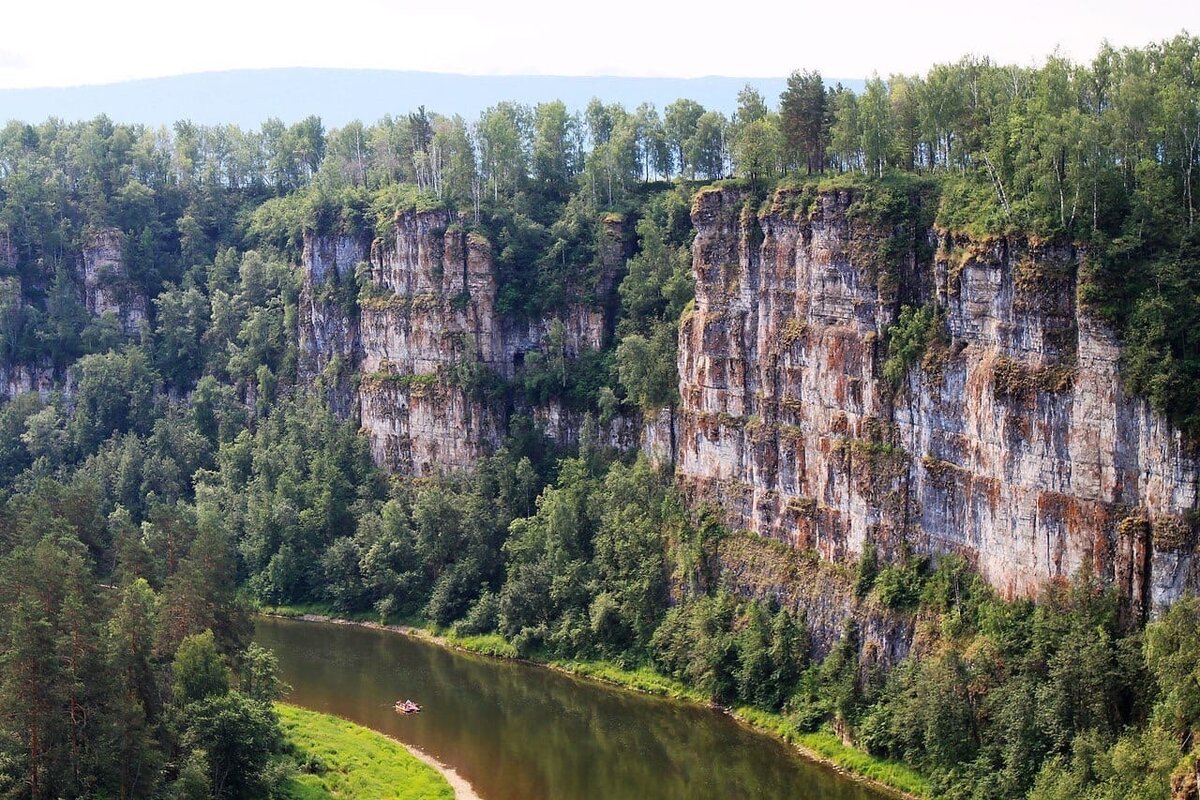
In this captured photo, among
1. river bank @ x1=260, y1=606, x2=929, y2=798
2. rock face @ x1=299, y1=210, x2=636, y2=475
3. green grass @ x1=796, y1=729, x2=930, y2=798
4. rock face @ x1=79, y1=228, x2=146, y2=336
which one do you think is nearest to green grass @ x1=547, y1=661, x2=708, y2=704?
river bank @ x1=260, y1=606, x2=929, y2=798

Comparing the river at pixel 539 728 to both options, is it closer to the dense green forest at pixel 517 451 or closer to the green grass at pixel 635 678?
the green grass at pixel 635 678

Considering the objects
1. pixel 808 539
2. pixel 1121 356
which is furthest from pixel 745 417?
pixel 1121 356

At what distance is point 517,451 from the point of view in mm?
94500

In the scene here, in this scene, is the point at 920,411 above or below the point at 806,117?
below

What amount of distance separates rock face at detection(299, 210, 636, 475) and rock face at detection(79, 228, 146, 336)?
23.9m

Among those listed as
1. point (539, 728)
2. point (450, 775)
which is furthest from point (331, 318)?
point (450, 775)

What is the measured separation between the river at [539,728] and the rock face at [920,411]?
11176 millimetres

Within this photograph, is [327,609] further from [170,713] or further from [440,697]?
[170,713]

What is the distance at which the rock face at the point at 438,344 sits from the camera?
315ft

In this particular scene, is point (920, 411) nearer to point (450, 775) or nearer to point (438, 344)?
point (450, 775)

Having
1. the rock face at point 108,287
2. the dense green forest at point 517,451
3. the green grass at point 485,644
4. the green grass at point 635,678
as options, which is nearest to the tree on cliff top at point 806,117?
the dense green forest at point 517,451

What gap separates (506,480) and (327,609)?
13.6m

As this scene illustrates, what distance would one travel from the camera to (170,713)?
5766cm

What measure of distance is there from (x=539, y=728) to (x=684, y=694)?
7.47 meters
